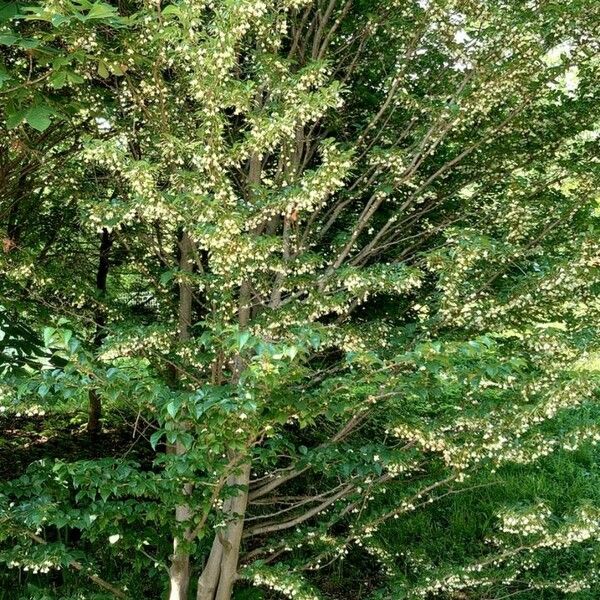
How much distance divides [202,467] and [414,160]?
2.02 metres

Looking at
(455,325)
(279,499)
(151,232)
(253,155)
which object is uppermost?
(253,155)

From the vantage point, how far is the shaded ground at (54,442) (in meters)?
5.78

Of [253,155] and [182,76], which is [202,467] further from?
[182,76]

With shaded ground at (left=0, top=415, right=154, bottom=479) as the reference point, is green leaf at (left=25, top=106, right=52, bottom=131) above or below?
above

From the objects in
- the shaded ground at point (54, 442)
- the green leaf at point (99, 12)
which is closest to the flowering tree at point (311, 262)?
the green leaf at point (99, 12)

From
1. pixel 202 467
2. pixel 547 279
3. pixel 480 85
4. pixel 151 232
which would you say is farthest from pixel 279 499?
pixel 480 85

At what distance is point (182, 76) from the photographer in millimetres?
3303

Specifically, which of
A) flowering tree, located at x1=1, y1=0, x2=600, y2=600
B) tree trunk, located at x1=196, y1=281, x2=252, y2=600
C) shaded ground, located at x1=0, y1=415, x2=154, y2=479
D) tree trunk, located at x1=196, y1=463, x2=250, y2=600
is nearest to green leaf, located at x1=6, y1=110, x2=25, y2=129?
flowering tree, located at x1=1, y1=0, x2=600, y2=600

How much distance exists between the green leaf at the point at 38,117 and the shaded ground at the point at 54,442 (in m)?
3.42

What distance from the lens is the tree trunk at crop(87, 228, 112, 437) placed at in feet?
15.1

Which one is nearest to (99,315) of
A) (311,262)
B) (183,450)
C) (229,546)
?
(183,450)

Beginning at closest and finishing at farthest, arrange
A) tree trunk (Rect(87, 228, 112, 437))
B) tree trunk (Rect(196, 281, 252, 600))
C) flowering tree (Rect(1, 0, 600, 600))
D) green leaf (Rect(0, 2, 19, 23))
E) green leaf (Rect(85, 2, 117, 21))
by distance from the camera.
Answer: green leaf (Rect(85, 2, 117, 21)) < green leaf (Rect(0, 2, 19, 23)) < flowering tree (Rect(1, 0, 600, 600)) < tree trunk (Rect(196, 281, 252, 600)) < tree trunk (Rect(87, 228, 112, 437))

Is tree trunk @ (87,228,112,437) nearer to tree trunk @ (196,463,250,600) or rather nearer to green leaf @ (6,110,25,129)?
tree trunk @ (196,463,250,600)

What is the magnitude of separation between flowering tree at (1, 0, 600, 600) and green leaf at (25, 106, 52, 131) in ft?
0.59
